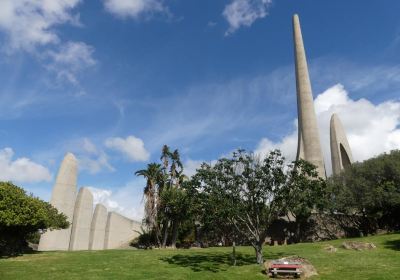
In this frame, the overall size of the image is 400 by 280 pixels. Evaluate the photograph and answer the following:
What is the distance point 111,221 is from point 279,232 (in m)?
22.3

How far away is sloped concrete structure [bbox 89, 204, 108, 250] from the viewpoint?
4775 centimetres

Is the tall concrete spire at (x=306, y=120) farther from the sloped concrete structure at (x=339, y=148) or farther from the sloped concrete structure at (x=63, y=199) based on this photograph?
the sloped concrete structure at (x=63, y=199)

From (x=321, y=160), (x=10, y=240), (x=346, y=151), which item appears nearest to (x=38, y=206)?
(x=10, y=240)

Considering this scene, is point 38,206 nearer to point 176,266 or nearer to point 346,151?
point 176,266

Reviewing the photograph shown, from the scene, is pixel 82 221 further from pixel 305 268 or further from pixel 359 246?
pixel 305 268

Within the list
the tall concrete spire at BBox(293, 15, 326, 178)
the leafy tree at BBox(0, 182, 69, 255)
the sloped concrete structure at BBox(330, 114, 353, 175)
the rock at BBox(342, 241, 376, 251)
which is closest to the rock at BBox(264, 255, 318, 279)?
the rock at BBox(342, 241, 376, 251)

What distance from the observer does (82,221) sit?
152 feet

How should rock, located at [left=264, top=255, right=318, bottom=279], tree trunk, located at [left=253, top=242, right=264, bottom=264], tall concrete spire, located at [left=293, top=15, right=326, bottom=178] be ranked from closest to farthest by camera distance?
rock, located at [left=264, top=255, right=318, bottom=279], tree trunk, located at [left=253, top=242, right=264, bottom=264], tall concrete spire, located at [left=293, top=15, right=326, bottom=178]

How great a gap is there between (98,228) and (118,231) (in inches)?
Result: 134

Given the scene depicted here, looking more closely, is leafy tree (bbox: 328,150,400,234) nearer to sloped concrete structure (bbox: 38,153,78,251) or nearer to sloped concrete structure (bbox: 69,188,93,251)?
sloped concrete structure (bbox: 69,188,93,251)

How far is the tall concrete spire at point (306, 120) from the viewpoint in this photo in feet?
200

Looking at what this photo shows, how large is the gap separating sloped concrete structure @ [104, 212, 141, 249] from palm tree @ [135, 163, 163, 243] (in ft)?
Result: 26.0

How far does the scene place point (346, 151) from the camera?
66750 millimetres

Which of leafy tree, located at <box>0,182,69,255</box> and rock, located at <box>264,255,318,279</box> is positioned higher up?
leafy tree, located at <box>0,182,69,255</box>
